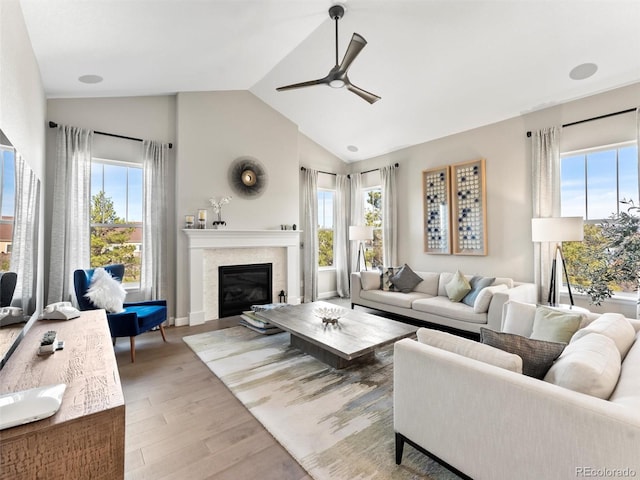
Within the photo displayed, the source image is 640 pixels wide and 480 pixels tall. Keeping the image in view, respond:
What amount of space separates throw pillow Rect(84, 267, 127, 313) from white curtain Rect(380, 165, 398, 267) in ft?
14.1

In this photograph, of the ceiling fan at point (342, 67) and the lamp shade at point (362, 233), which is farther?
the lamp shade at point (362, 233)

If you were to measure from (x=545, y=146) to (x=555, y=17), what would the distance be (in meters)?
1.59

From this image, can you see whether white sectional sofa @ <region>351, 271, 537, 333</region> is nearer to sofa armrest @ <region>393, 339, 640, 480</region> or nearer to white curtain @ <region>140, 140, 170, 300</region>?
sofa armrest @ <region>393, 339, 640, 480</region>

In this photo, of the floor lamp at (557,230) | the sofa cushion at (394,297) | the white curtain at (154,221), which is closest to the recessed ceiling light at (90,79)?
the white curtain at (154,221)

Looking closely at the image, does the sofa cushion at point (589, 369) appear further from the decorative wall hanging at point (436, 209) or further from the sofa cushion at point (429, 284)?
the decorative wall hanging at point (436, 209)

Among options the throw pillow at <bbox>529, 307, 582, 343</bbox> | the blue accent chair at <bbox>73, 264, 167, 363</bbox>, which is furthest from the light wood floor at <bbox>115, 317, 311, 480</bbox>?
the throw pillow at <bbox>529, 307, 582, 343</bbox>

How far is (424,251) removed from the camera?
210 inches

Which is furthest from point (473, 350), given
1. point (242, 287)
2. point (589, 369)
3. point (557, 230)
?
point (242, 287)

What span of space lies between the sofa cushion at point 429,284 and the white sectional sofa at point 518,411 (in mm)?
2883

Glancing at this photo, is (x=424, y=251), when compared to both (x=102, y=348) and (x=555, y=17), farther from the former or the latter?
(x=102, y=348)

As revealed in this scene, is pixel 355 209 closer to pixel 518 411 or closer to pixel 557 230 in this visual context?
pixel 557 230

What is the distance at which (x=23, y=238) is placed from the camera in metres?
1.66

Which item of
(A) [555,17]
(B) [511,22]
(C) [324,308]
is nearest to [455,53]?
(B) [511,22]

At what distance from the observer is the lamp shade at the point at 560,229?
3250mm
